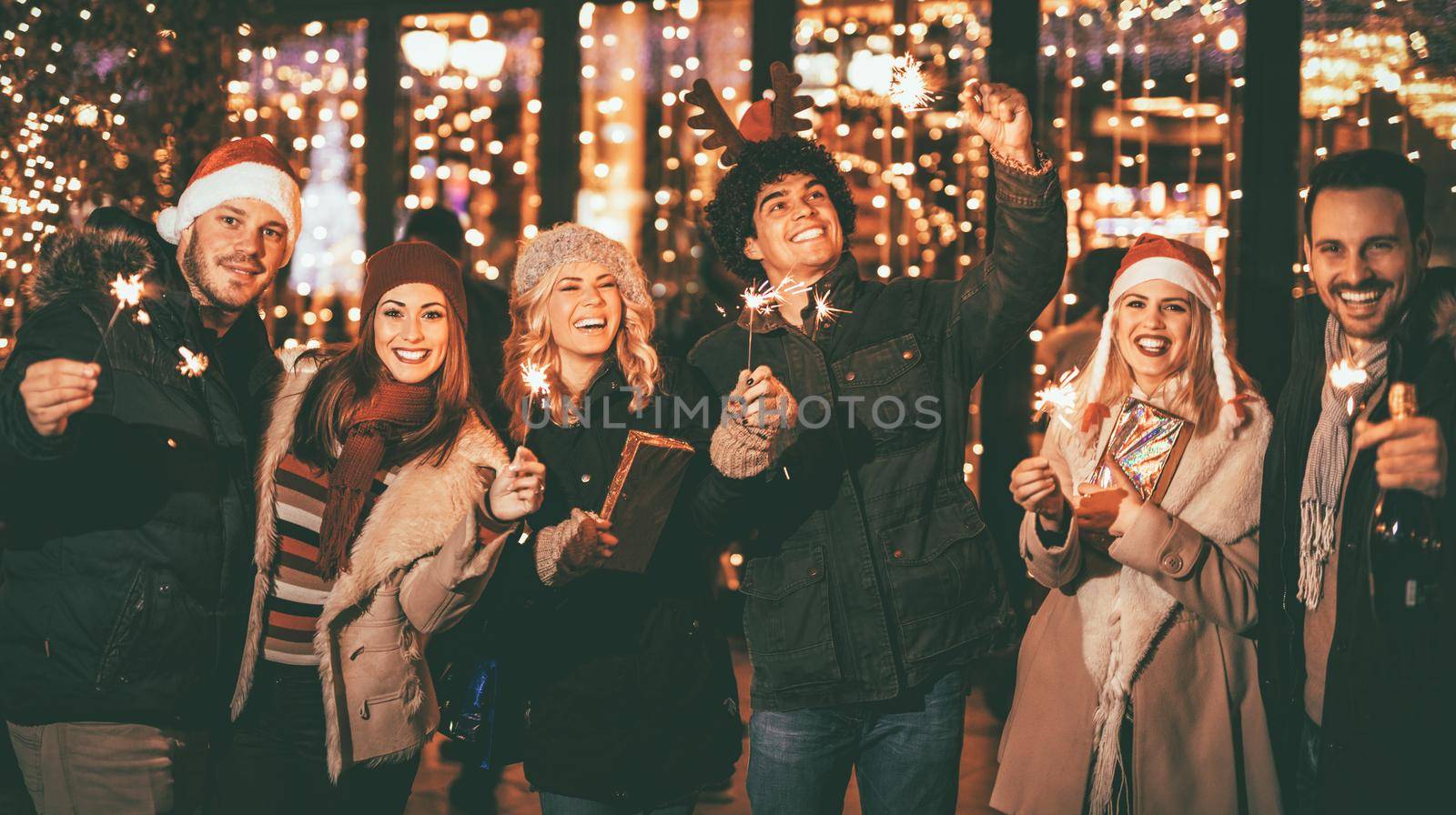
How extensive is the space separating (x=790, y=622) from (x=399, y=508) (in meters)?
1.01

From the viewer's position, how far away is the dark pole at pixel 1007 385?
6.46 metres

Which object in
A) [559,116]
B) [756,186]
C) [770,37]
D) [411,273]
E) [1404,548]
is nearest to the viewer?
[1404,548]

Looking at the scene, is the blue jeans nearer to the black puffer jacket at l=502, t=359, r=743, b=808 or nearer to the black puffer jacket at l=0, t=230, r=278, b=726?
the black puffer jacket at l=502, t=359, r=743, b=808

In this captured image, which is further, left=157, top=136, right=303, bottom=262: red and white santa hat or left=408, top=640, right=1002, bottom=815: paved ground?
left=408, top=640, right=1002, bottom=815: paved ground

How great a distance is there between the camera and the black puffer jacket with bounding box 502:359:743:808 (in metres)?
3.02

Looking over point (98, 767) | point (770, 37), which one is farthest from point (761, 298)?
Answer: point (770, 37)

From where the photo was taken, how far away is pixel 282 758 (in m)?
3.12

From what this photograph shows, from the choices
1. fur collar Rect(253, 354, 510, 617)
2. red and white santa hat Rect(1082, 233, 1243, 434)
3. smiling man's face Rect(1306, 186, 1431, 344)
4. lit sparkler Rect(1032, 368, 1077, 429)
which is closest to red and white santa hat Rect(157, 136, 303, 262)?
fur collar Rect(253, 354, 510, 617)

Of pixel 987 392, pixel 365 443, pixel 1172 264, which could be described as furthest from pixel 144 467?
pixel 987 392

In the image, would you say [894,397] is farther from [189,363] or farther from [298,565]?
[189,363]

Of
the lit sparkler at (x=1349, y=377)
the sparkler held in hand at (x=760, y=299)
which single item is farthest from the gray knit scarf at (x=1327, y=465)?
the sparkler held in hand at (x=760, y=299)

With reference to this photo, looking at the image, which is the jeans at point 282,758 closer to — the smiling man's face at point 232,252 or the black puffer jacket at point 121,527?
the black puffer jacket at point 121,527

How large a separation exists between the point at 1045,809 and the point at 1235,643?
2.00 ft

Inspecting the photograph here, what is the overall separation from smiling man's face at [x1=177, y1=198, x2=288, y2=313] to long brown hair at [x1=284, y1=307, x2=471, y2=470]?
0.30 meters
